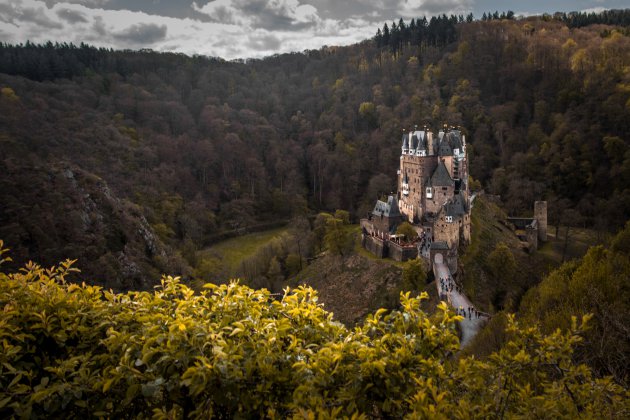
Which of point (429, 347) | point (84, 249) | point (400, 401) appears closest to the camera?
point (400, 401)

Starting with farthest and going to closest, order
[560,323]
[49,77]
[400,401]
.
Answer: [49,77]
[560,323]
[400,401]

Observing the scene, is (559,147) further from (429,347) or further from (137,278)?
(429,347)

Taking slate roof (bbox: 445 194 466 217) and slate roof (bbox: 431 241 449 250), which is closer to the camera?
slate roof (bbox: 431 241 449 250)

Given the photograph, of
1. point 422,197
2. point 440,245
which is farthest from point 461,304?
point 422,197

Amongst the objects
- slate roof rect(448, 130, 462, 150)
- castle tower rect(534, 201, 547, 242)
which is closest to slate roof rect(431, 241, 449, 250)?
slate roof rect(448, 130, 462, 150)

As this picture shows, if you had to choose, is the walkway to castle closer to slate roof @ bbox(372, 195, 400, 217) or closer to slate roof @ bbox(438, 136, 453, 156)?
slate roof @ bbox(372, 195, 400, 217)

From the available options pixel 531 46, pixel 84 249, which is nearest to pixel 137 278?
pixel 84 249

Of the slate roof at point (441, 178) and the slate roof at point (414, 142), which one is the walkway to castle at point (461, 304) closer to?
the slate roof at point (441, 178)

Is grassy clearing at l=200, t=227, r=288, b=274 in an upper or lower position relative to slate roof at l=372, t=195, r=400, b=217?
lower
